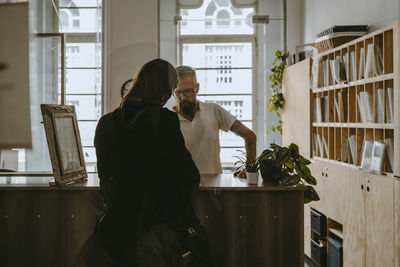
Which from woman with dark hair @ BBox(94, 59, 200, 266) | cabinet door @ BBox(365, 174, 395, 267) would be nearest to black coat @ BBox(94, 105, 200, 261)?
woman with dark hair @ BBox(94, 59, 200, 266)

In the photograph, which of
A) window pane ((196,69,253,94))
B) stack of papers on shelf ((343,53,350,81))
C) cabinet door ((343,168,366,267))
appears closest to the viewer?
cabinet door ((343,168,366,267))

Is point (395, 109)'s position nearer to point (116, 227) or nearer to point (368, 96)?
point (368, 96)

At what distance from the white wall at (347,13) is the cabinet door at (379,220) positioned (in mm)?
1119

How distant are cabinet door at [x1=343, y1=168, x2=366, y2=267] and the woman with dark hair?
1588 millimetres

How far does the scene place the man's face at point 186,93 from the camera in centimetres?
243

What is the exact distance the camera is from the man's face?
7.98 feet

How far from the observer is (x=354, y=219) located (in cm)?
270

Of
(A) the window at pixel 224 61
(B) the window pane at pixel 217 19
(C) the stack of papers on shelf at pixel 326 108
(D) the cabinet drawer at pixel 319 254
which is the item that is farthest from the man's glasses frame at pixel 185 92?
(B) the window pane at pixel 217 19

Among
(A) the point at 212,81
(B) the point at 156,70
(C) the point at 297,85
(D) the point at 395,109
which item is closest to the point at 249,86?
(A) the point at 212,81

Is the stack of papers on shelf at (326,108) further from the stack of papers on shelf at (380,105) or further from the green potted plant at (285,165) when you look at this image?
the green potted plant at (285,165)

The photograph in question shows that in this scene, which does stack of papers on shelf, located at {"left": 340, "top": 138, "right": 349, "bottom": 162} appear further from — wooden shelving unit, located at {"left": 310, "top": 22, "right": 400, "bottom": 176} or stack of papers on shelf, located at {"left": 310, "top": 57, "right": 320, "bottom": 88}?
stack of papers on shelf, located at {"left": 310, "top": 57, "right": 320, "bottom": 88}

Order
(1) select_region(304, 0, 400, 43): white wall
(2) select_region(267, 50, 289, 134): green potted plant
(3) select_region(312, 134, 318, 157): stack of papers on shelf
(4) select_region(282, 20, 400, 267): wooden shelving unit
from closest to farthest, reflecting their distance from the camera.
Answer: (4) select_region(282, 20, 400, 267): wooden shelving unit
(1) select_region(304, 0, 400, 43): white wall
(3) select_region(312, 134, 318, 157): stack of papers on shelf
(2) select_region(267, 50, 289, 134): green potted plant

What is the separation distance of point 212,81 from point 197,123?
2.20 meters

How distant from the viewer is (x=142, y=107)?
1.42m
